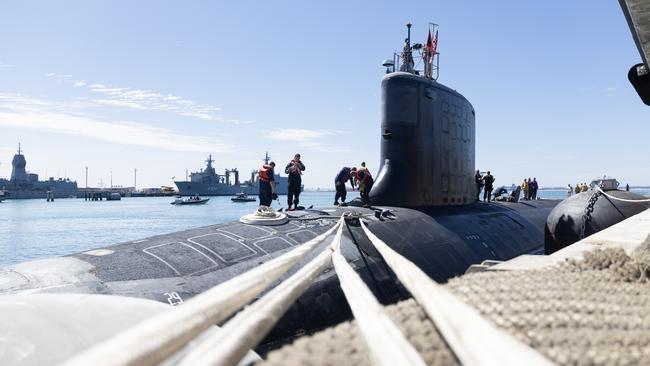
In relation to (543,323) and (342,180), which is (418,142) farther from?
(543,323)

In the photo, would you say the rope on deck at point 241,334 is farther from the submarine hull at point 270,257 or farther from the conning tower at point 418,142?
the conning tower at point 418,142

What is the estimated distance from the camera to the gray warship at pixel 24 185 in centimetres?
10500

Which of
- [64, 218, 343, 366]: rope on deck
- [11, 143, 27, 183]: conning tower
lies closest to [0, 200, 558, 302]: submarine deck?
[64, 218, 343, 366]: rope on deck

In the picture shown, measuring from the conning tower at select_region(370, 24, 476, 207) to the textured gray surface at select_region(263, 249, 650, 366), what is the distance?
863cm

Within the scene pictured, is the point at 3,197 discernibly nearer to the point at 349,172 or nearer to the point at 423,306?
the point at 349,172

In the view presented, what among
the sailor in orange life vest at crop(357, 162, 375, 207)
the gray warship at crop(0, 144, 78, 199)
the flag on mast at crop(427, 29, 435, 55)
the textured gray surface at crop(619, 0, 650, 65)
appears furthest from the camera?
the gray warship at crop(0, 144, 78, 199)

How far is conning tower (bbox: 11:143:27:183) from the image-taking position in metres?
108

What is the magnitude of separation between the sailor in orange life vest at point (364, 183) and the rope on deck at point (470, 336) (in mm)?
9516

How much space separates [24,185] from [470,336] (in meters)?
125

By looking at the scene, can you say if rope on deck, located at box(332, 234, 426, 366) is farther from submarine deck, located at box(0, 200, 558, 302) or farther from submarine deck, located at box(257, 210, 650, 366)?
submarine deck, located at box(0, 200, 558, 302)

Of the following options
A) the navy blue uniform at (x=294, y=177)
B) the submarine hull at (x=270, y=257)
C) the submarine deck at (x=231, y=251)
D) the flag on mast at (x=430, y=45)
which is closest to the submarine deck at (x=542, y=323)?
the submarine hull at (x=270, y=257)

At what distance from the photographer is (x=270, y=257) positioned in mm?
6516

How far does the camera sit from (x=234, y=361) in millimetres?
1135

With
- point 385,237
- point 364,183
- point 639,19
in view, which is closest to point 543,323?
point 639,19
